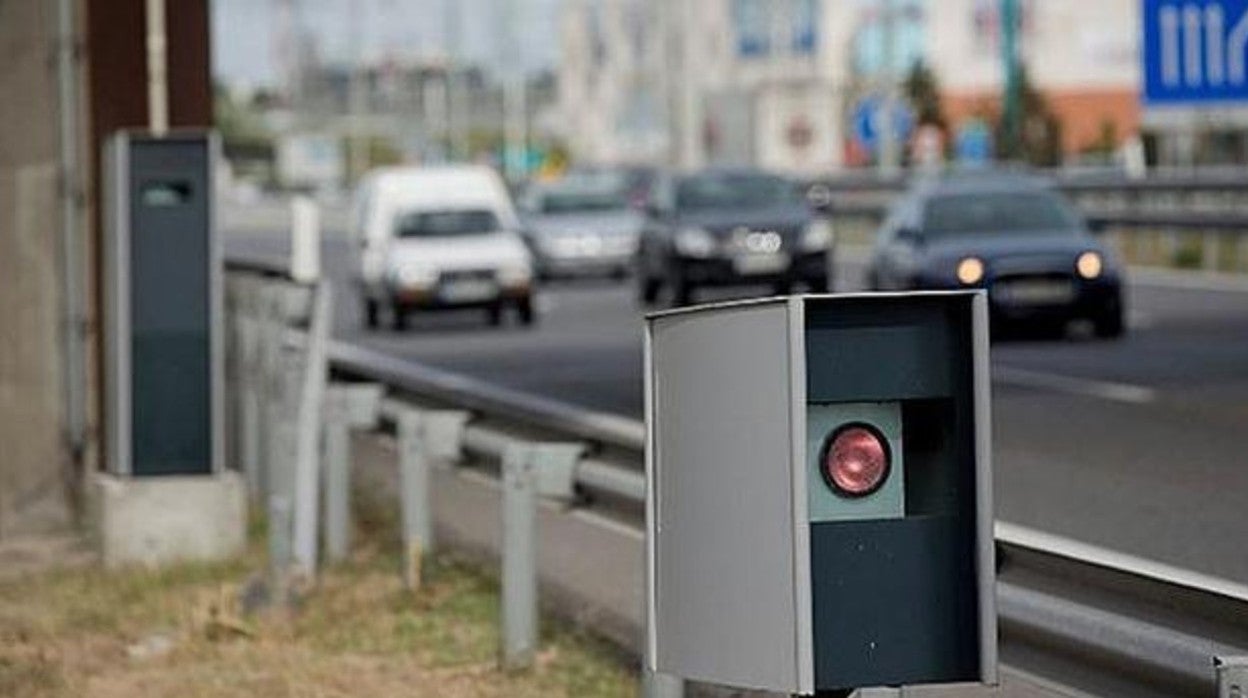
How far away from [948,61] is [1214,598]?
10714 cm

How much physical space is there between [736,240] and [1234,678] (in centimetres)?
3326

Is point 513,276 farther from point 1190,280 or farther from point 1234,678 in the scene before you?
point 1234,678

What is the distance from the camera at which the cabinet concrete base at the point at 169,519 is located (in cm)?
1409

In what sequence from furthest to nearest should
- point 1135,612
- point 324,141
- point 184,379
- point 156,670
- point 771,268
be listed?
point 324,141, point 771,268, point 184,379, point 156,670, point 1135,612

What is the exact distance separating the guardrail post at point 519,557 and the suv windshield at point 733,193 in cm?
3011

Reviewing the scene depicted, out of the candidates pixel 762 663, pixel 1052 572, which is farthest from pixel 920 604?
pixel 1052 572

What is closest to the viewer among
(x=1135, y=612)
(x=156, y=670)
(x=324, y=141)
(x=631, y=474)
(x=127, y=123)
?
(x=1135, y=612)

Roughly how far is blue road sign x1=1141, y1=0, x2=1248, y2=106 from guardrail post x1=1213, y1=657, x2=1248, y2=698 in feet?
92.8

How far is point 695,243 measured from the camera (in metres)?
39.4

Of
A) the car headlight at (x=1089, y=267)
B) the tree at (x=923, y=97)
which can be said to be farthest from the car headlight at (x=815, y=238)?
the tree at (x=923, y=97)

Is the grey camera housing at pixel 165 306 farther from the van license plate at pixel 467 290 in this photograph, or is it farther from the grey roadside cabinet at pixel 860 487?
the van license plate at pixel 467 290

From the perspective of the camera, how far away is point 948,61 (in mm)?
112750

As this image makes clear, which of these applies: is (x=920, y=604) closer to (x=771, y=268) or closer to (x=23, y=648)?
(x=23, y=648)

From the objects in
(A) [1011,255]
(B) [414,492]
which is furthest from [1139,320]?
(B) [414,492]
